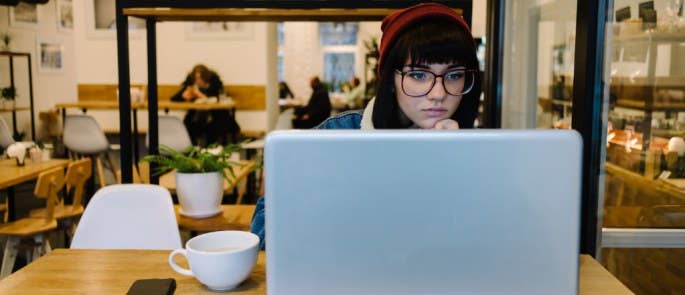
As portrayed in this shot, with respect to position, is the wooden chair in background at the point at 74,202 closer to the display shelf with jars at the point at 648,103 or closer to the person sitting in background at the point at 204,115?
the person sitting in background at the point at 204,115

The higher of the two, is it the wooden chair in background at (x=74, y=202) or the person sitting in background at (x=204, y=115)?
the person sitting in background at (x=204, y=115)

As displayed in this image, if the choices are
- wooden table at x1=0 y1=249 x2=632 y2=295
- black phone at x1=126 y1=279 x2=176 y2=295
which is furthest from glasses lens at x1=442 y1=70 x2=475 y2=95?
black phone at x1=126 y1=279 x2=176 y2=295

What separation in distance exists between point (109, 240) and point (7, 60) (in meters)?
6.69

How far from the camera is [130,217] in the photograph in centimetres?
191

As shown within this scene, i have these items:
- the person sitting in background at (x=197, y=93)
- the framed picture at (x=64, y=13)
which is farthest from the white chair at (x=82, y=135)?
the framed picture at (x=64, y=13)

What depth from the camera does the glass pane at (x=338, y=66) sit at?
14.1 meters

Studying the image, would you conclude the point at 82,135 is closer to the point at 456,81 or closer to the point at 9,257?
the point at 9,257

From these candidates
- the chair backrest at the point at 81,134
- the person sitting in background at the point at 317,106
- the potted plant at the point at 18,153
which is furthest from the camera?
the person sitting in background at the point at 317,106

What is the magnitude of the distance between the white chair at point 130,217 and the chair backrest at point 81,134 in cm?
416

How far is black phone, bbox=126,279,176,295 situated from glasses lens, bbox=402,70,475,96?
60cm

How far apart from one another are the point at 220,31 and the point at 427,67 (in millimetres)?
6046

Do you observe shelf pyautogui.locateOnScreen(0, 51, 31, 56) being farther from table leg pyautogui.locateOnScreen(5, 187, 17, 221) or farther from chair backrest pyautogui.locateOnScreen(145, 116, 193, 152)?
table leg pyautogui.locateOnScreen(5, 187, 17, 221)

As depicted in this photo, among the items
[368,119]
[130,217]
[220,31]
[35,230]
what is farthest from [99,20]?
[368,119]

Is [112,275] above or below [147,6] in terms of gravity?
below
